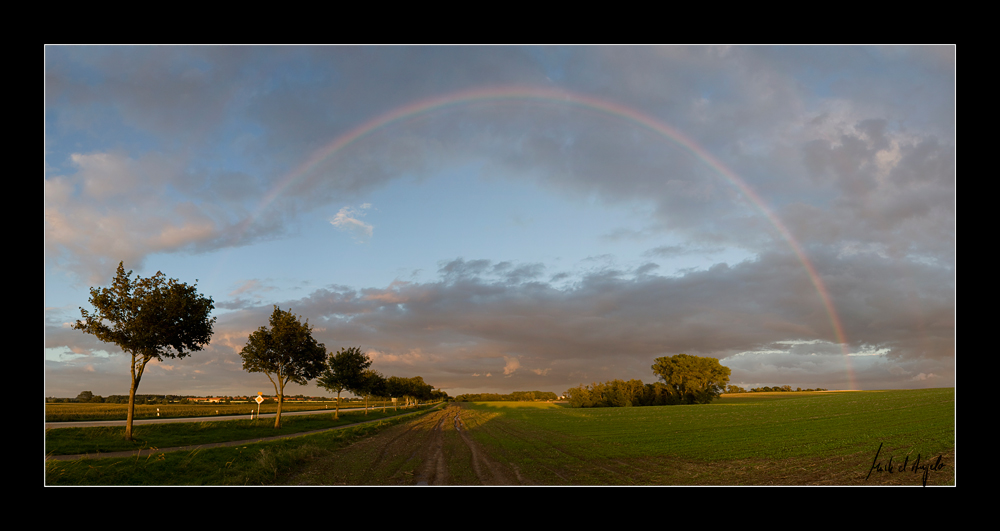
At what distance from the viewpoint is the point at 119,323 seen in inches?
974

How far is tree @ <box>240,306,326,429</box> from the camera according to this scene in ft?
123

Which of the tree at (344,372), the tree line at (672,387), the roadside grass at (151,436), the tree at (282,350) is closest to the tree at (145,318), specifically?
the roadside grass at (151,436)

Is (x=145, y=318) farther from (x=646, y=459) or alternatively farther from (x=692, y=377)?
(x=692, y=377)

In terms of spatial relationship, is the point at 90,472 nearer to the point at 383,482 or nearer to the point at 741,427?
the point at 383,482

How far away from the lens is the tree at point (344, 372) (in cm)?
5684

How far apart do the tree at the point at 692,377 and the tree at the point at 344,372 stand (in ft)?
229

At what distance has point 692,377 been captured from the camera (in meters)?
101

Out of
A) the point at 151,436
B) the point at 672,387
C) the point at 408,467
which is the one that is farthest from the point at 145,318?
the point at 672,387

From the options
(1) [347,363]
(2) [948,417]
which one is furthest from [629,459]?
(1) [347,363]

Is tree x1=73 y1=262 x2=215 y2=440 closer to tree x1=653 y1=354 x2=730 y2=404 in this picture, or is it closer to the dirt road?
the dirt road

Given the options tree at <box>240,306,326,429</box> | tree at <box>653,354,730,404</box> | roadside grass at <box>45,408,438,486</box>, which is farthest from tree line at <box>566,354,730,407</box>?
roadside grass at <box>45,408,438,486</box>

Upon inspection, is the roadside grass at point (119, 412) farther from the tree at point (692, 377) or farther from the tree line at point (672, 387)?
the tree at point (692, 377)

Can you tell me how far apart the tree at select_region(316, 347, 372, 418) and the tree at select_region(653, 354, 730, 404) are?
2746 inches

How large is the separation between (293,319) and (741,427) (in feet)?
117
